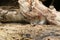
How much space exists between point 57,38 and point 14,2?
206 cm

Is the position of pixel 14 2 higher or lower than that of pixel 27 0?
lower

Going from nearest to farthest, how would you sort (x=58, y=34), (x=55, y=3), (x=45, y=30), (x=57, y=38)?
(x=57, y=38) → (x=58, y=34) → (x=45, y=30) → (x=55, y=3)

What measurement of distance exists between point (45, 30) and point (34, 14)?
51 centimetres

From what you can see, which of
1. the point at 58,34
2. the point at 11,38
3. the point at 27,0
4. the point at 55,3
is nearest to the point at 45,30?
the point at 58,34

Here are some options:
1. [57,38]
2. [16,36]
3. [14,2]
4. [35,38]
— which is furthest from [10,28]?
[14,2]

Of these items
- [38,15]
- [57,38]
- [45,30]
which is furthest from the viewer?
[38,15]

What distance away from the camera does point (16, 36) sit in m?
2.35

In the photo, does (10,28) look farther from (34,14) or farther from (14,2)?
(14,2)

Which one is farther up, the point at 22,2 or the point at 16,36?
the point at 22,2

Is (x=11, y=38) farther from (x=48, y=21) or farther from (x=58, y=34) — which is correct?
(x=48, y=21)

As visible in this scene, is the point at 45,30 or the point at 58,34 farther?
the point at 45,30

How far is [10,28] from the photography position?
2.67 m

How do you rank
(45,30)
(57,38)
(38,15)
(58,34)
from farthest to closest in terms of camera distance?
(38,15) < (45,30) < (58,34) < (57,38)

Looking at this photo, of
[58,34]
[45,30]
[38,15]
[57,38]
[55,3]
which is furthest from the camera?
[55,3]
